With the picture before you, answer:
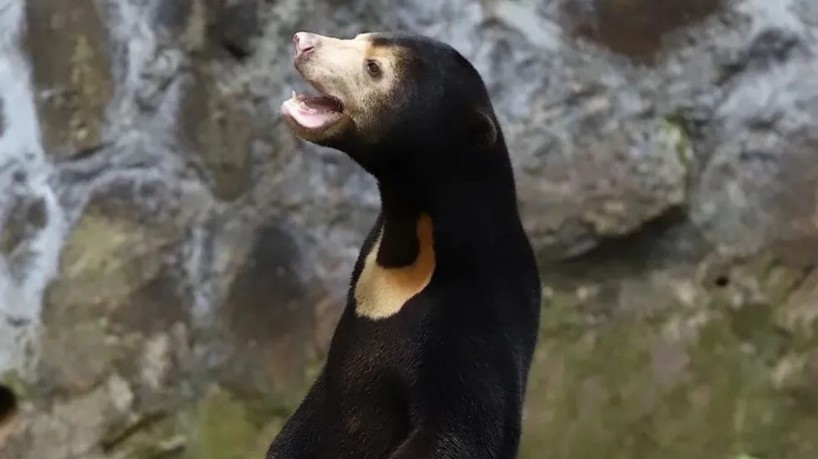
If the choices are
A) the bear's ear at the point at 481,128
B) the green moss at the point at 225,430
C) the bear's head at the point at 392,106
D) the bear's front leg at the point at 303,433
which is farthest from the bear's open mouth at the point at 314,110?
the green moss at the point at 225,430

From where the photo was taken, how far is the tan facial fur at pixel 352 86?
980mm

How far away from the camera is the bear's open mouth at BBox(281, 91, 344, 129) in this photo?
977mm

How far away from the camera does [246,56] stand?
157 centimetres

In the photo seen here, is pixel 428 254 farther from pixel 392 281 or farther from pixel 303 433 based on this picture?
pixel 303 433

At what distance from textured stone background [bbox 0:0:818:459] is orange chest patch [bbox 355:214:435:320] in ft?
1.47

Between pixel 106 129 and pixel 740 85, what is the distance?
0.92m

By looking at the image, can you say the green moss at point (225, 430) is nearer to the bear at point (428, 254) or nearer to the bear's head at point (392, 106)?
the bear at point (428, 254)

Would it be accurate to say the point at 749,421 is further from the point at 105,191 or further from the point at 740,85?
the point at 105,191

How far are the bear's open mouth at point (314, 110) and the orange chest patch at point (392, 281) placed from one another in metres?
0.13

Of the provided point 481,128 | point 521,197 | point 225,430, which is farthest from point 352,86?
point 225,430

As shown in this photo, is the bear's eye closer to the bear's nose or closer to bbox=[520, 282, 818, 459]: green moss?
the bear's nose

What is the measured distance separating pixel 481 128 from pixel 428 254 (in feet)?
0.45

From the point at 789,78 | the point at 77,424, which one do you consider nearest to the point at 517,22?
the point at 789,78

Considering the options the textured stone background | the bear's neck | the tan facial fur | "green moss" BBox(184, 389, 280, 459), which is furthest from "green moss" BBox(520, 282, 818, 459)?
the tan facial fur
